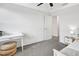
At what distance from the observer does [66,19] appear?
154 centimetres

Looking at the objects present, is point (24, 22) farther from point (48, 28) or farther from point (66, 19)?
point (66, 19)

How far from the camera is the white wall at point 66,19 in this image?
4.59 ft

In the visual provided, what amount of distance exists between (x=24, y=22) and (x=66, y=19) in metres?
1.11

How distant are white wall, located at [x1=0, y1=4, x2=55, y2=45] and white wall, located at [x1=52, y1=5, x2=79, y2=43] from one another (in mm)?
393

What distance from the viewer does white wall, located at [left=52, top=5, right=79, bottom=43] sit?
4.59 ft

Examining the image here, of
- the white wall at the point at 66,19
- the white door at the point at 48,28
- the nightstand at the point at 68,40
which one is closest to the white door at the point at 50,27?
the white door at the point at 48,28

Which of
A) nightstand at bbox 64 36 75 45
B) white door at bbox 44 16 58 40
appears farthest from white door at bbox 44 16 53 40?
nightstand at bbox 64 36 75 45

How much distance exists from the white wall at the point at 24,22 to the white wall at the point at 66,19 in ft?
1.29

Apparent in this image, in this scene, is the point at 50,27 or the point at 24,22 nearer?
the point at 50,27

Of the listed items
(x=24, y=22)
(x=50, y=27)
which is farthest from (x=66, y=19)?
(x=24, y=22)

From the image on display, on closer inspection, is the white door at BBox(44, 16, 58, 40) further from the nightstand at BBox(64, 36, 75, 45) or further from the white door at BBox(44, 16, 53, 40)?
the nightstand at BBox(64, 36, 75, 45)

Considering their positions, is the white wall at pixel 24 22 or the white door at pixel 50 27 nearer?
the white wall at pixel 24 22

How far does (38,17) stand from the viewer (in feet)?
5.53

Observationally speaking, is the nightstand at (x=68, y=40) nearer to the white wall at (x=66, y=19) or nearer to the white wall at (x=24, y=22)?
the white wall at (x=66, y=19)
